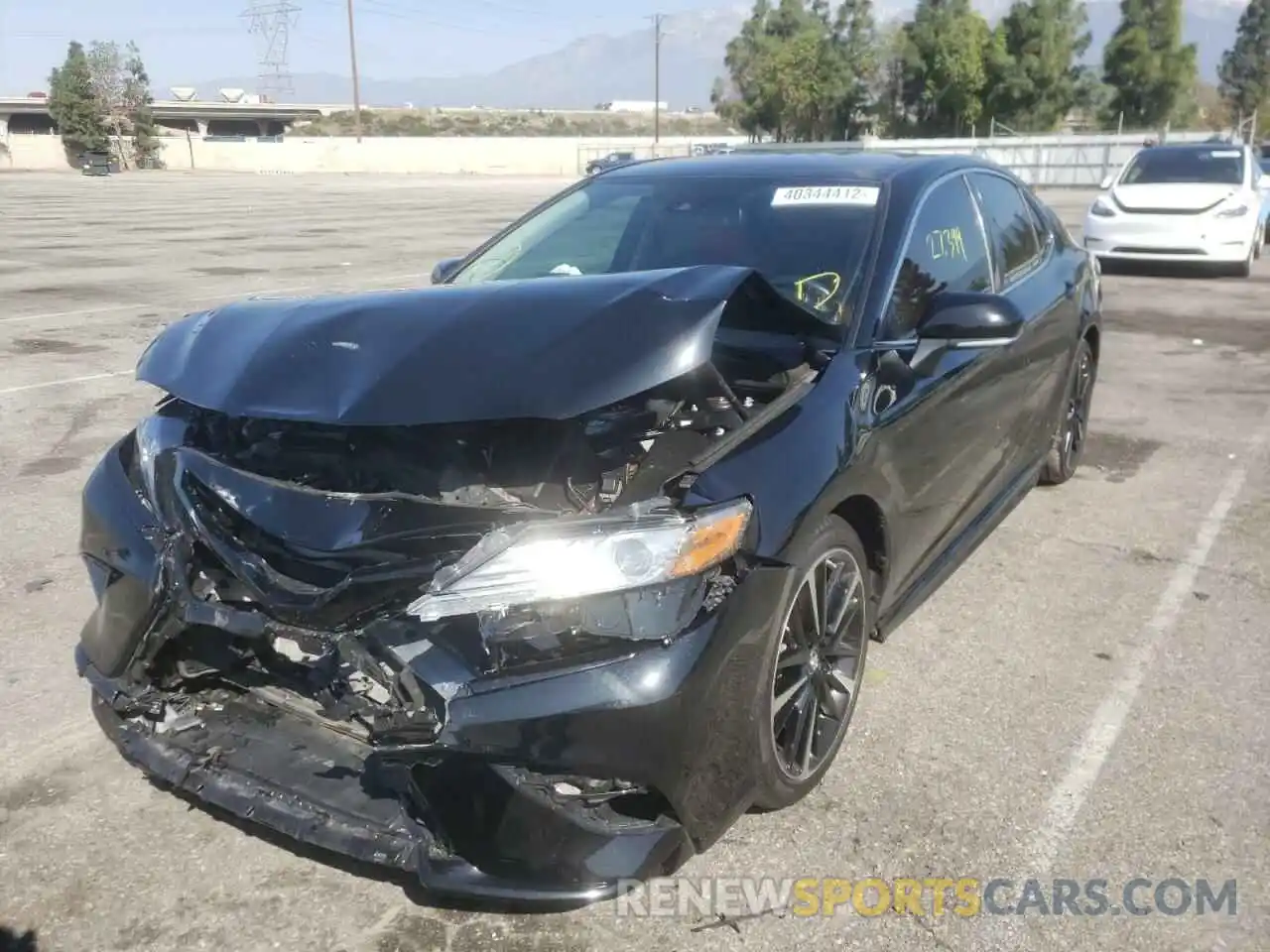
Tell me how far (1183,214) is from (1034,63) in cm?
5007

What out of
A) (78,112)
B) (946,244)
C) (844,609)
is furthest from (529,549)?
(78,112)

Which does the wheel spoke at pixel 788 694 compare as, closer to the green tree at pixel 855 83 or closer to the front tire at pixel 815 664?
the front tire at pixel 815 664

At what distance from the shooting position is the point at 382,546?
Result: 8.30 feet

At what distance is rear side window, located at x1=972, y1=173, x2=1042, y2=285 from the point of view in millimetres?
4625

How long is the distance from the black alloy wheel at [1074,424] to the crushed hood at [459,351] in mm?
2846

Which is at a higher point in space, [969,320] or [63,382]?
[969,320]

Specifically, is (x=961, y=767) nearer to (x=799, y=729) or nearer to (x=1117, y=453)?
(x=799, y=729)

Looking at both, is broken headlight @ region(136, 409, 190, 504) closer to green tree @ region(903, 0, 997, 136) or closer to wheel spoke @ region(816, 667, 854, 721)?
wheel spoke @ region(816, 667, 854, 721)

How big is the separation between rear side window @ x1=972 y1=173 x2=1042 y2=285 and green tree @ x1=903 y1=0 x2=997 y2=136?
192ft

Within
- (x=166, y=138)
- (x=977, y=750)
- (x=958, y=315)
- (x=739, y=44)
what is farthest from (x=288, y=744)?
(x=739, y=44)

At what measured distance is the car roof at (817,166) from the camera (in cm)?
415

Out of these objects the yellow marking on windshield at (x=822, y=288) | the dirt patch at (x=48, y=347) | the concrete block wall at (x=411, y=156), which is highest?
the yellow marking on windshield at (x=822, y=288)

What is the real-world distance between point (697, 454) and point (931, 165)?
216 cm

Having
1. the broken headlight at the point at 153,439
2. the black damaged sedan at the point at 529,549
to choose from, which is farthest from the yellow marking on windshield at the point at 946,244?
the broken headlight at the point at 153,439
